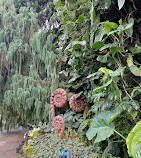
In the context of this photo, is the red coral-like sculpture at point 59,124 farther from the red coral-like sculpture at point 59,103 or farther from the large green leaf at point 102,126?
the large green leaf at point 102,126

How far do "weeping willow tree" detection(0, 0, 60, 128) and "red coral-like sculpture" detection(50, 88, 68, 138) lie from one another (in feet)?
0.75

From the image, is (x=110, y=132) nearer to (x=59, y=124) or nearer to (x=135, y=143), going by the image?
(x=135, y=143)

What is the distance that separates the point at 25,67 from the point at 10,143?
1739mm

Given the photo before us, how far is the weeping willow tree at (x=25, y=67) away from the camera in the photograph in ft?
9.80

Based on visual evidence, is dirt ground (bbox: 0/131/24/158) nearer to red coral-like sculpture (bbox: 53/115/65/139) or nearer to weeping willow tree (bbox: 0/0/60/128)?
weeping willow tree (bbox: 0/0/60/128)

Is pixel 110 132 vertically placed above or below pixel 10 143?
above

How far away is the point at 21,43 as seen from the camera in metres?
3.40

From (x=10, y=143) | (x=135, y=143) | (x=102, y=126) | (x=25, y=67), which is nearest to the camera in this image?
(x=135, y=143)

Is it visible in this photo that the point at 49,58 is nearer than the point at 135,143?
No

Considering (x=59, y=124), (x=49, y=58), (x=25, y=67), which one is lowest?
(x=59, y=124)

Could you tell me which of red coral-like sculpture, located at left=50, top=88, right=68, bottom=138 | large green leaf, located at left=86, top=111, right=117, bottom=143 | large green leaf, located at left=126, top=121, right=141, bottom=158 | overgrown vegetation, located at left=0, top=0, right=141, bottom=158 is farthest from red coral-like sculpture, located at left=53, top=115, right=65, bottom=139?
large green leaf, located at left=126, top=121, right=141, bottom=158

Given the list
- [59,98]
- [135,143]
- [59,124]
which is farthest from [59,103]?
[135,143]

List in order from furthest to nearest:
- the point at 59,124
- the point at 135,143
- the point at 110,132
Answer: the point at 59,124 < the point at 110,132 < the point at 135,143

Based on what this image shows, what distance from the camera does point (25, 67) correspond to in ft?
11.4
